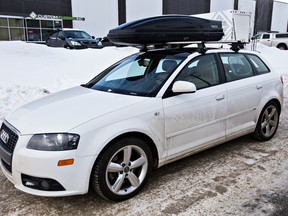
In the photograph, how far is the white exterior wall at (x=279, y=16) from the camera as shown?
50059mm

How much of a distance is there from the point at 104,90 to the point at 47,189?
1.43 metres

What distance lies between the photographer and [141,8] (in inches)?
1383

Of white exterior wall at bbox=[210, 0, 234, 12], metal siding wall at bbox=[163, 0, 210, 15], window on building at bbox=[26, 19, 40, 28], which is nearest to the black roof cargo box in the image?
window on building at bbox=[26, 19, 40, 28]

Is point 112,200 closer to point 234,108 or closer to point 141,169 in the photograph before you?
point 141,169

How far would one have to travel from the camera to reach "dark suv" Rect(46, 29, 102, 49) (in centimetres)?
1609

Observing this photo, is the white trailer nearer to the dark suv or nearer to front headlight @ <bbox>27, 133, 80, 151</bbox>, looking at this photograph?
front headlight @ <bbox>27, 133, 80, 151</bbox>

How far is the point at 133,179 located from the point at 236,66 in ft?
7.80

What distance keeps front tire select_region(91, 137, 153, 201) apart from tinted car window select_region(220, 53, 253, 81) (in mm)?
1778

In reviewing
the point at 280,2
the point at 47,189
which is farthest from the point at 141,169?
the point at 280,2

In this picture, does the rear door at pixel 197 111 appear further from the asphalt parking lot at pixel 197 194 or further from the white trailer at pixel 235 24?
the white trailer at pixel 235 24

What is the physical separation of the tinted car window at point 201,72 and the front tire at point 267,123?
1.24 meters

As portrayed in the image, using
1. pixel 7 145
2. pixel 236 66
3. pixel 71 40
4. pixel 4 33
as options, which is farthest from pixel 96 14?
pixel 7 145

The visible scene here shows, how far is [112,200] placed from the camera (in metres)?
3.14

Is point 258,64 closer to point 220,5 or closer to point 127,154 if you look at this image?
point 127,154
